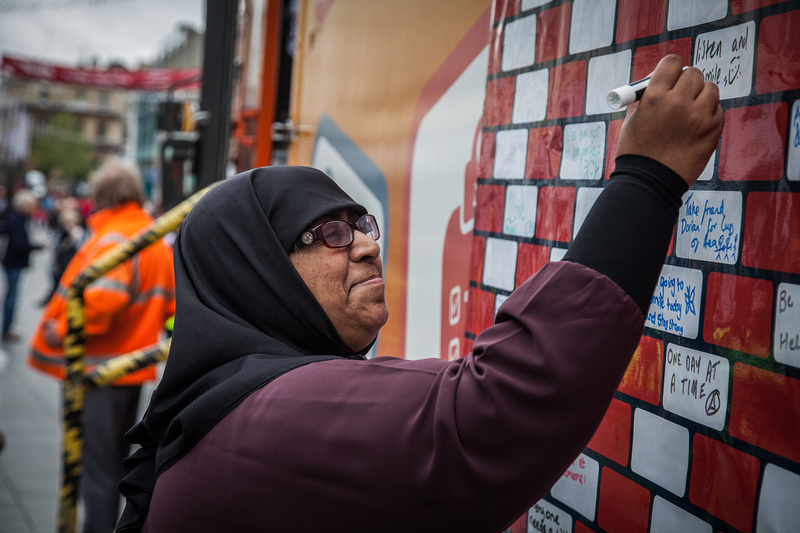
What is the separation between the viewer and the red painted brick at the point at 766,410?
98 cm

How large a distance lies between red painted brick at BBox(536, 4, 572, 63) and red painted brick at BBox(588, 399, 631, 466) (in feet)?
2.20

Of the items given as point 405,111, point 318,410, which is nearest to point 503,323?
point 318,410

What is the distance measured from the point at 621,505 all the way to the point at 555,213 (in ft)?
1.78

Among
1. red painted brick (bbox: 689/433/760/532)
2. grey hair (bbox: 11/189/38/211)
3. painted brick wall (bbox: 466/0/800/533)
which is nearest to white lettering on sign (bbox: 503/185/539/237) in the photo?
painted brick wall (bbox: 466/0/800/533)

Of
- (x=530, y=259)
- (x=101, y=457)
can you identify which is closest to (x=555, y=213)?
(x=530, y=259)

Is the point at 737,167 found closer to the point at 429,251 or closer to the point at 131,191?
the point at 429,251

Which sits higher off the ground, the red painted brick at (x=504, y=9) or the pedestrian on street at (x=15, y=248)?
the red painted brick at (x=504, y=9)

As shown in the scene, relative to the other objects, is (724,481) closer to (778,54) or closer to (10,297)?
(778,54)

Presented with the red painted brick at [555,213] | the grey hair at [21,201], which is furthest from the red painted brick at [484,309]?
the grey hair at [21,201]

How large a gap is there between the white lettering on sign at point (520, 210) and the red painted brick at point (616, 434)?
391mm

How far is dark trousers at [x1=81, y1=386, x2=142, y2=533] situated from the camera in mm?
3715

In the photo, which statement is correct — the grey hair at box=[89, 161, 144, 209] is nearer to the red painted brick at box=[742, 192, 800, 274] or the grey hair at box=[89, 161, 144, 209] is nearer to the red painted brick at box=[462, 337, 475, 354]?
the red painted brick at box=[462, 337, 475, 354]

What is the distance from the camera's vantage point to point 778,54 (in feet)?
3.29

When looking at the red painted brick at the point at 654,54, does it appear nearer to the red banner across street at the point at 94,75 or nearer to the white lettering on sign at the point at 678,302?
the white lettering on sign at the point at 678,302
